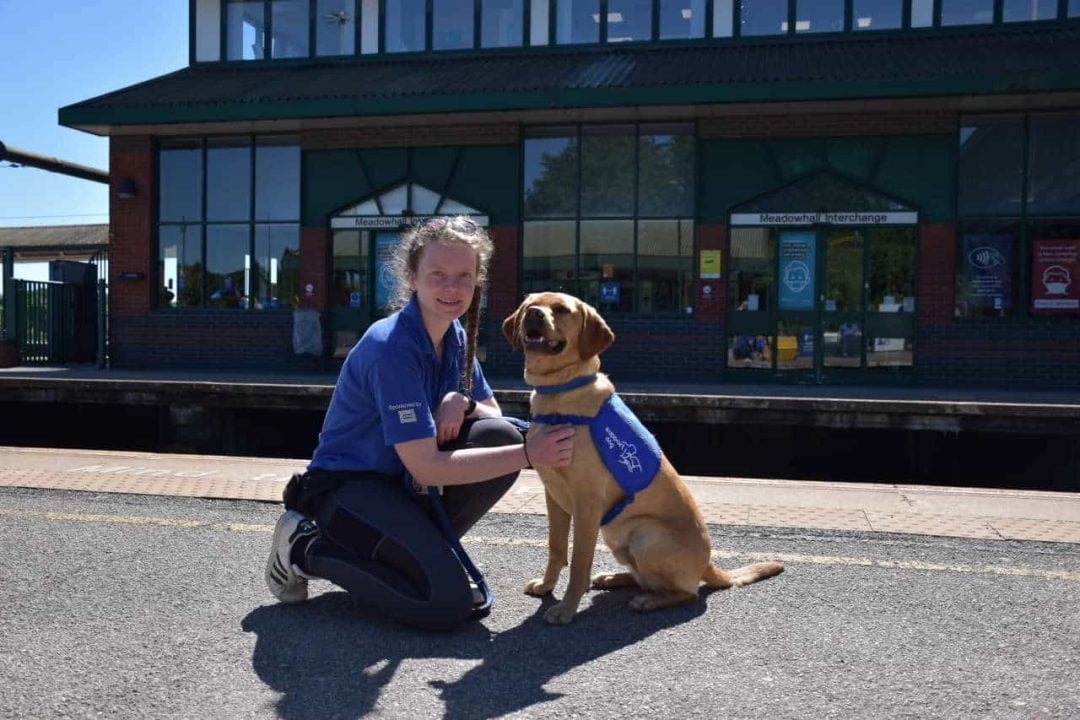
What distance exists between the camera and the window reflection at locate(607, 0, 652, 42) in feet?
53.5

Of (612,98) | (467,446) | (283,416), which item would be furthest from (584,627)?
(612,98)

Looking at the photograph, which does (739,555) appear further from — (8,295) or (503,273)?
(8,295)

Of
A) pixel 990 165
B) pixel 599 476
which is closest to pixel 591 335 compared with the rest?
pixel 599 476

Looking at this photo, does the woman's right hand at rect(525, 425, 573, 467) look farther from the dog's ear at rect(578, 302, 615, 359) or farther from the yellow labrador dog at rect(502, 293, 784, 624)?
the dog's ear at rect(578, 302, 615, 359)

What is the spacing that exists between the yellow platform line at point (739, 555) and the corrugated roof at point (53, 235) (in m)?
31.1

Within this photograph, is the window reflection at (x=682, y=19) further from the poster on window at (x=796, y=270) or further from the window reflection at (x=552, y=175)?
the poster on window at (x=796, y=270)

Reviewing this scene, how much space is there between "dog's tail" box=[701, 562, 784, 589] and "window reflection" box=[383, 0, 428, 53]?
1502 centimetres

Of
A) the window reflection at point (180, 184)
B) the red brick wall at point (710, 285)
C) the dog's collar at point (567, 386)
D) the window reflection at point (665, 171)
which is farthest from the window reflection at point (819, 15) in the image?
the dog's collar at point (567, 386)

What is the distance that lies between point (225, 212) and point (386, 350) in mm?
14790

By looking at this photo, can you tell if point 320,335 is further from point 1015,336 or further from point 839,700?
point 839,700

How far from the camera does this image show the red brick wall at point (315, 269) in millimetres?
16562

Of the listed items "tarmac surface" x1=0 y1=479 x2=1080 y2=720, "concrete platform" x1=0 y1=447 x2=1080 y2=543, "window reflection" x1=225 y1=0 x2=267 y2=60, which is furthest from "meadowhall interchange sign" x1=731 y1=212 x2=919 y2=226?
"tarmac surface" x1=0 y1=479 x2=1080 y2=720

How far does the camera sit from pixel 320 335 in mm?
16328

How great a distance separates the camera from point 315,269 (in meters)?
16.6
